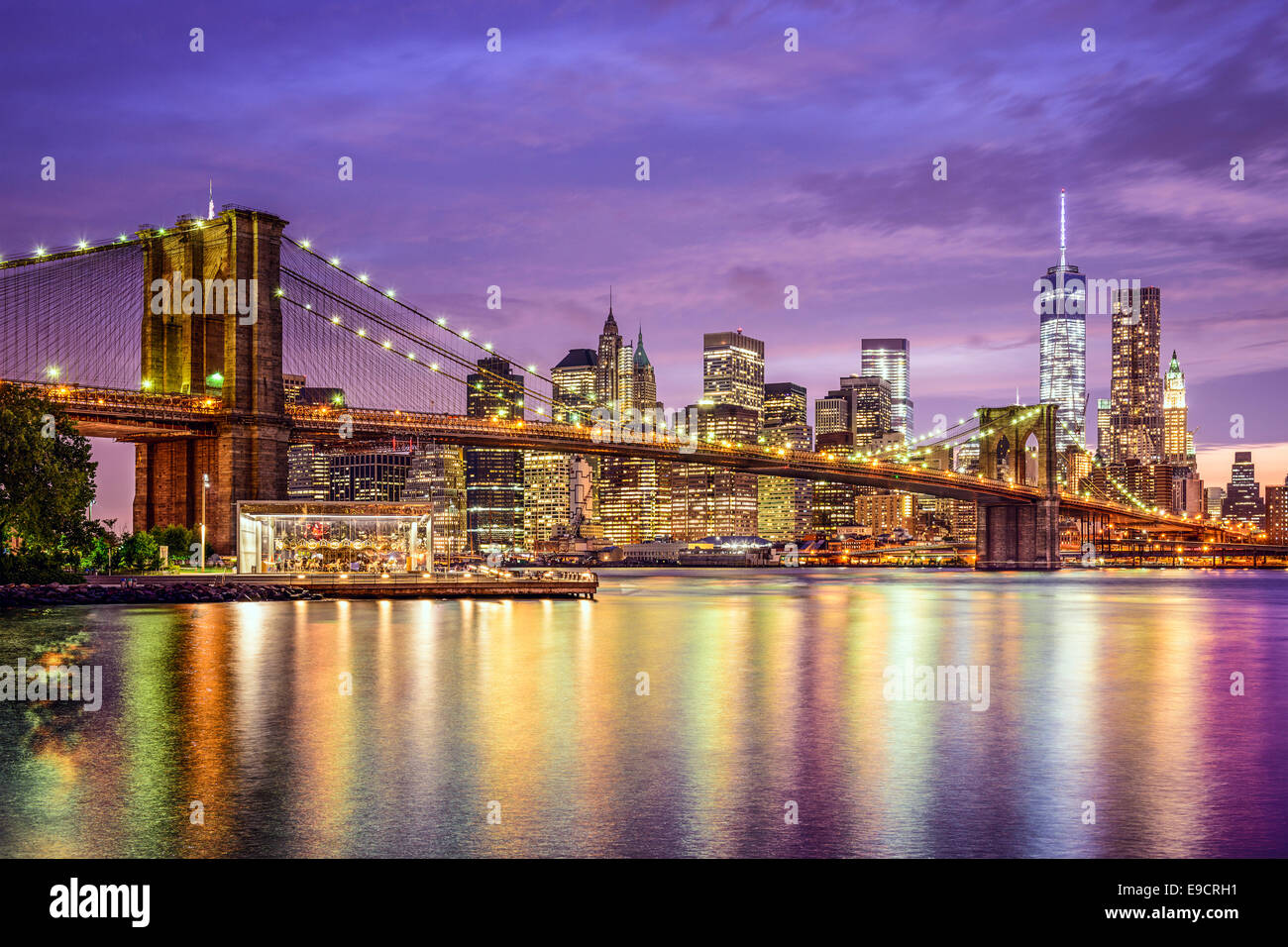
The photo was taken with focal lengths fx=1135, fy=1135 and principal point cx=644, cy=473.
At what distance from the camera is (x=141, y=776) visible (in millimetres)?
16797

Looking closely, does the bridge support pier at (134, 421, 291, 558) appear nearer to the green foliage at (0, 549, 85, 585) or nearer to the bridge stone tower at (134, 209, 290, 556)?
the bridge stone tower at (134, 209, 290, 556)

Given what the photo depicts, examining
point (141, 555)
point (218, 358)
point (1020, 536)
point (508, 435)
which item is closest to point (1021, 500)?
point (1020, 536)

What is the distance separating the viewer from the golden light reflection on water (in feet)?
45.9

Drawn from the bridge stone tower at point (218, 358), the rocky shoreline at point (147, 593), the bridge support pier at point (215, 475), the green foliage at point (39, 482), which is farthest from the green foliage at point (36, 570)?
the bridge stone tower at point (218, 358)

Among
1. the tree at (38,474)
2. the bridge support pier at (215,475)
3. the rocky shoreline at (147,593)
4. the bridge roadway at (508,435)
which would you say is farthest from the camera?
the bridge support pier at (215,475)

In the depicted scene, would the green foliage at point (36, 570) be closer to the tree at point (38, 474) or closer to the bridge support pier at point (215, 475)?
the tree at point (38, 474)

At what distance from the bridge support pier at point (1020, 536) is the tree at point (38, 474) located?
118 meters

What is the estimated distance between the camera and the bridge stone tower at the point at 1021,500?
145 m

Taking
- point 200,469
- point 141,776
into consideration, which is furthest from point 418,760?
point 200,469

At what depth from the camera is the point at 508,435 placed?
8775cm

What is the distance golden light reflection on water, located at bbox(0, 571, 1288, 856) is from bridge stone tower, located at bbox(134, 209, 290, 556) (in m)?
31.3

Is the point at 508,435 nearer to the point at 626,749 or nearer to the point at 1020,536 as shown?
the point at 626,749
